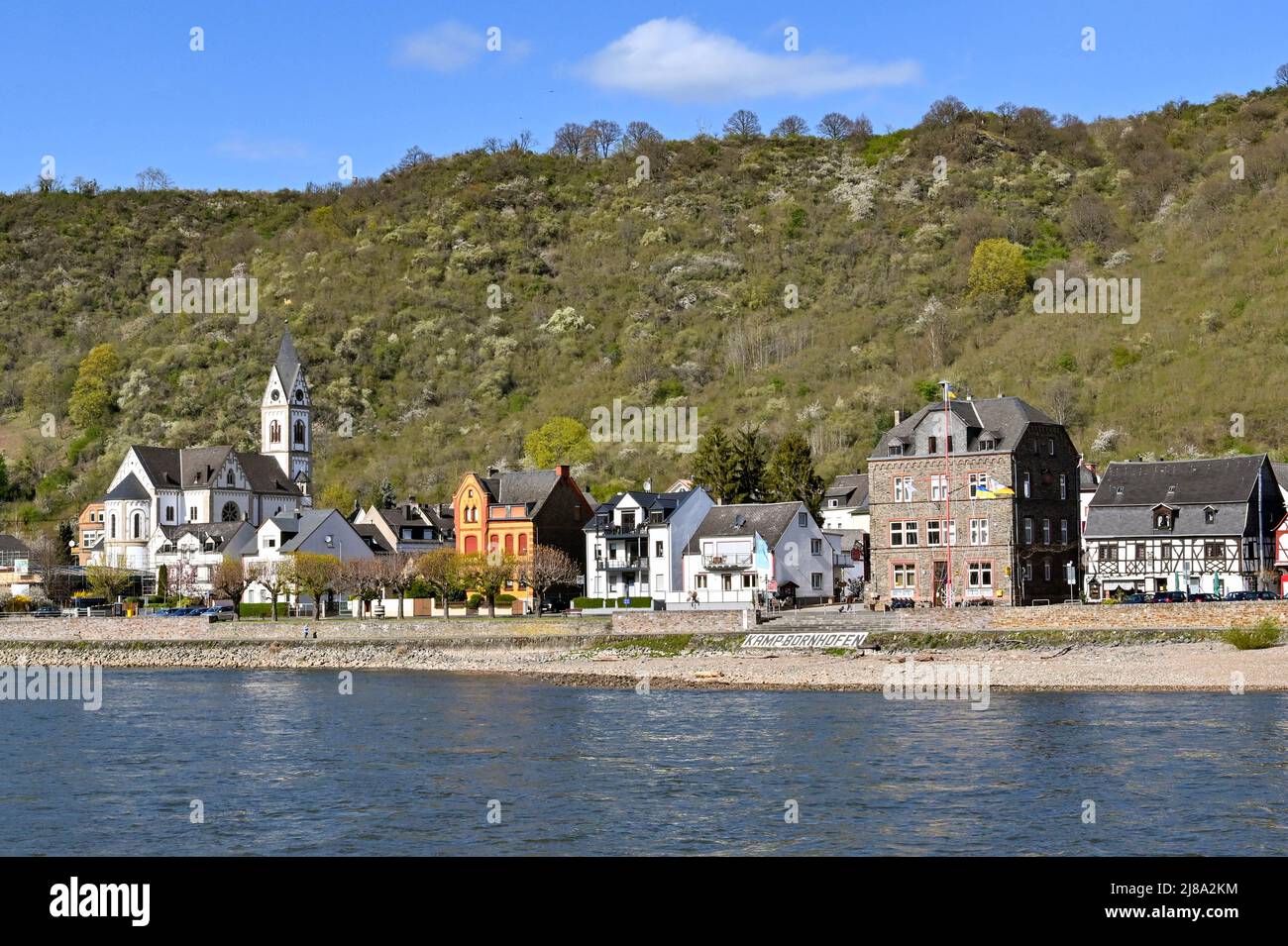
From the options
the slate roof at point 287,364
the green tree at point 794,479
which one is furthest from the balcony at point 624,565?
the slate roof at point 287,364

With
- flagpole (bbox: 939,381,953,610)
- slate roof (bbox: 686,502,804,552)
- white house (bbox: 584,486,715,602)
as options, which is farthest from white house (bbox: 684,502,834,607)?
flagpole (bbox: 939,381,953,610)

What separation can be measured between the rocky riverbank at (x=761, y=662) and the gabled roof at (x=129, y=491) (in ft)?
184

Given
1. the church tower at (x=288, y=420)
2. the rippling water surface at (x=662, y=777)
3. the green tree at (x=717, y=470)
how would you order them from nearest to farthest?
the rippling water surface at (x=662, y=777), the green tree at (x=717, y=470), the church tower at (x=288, y=420)

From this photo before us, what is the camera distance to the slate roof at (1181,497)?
7519 cm

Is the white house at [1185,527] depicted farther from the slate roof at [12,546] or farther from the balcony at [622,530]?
the slate roof at [12,546]

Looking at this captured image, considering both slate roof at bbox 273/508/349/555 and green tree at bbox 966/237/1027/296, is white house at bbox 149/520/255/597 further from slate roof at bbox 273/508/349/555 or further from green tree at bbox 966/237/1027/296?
green tree at bbox 966/237/1027/296

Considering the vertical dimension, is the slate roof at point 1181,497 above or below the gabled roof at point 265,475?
below

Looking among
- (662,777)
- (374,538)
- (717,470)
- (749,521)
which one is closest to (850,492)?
(717,470)

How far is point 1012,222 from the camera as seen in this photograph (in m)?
195

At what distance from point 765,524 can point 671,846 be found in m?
57.6

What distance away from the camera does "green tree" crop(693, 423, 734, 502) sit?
327 ft
